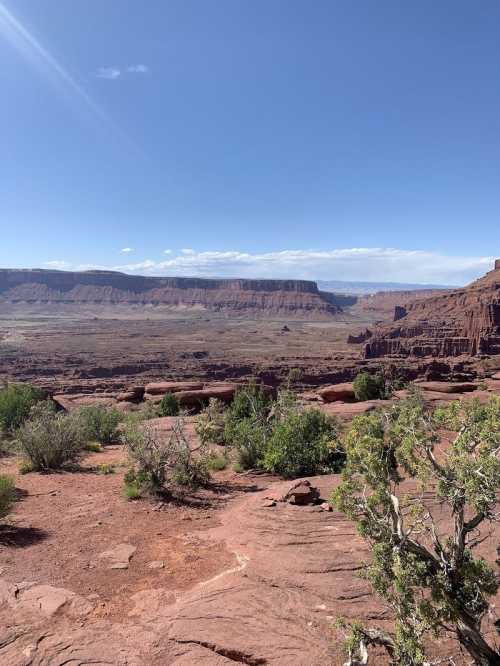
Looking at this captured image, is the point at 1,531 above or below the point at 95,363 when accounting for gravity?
above

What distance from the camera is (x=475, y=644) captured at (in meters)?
4.55

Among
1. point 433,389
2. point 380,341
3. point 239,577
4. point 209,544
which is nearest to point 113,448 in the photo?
point 209,544

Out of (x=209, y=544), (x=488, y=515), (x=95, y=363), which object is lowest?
(x=95, y=363)

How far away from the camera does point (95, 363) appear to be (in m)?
66.6

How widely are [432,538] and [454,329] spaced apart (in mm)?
75492

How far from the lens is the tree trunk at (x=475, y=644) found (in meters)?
4.45

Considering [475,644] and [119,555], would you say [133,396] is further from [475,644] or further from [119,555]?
[475,644]

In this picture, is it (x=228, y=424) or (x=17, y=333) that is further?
(x=17, y=333)

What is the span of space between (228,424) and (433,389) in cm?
2018

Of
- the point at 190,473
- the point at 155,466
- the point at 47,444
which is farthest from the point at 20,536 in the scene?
the point at 47,444

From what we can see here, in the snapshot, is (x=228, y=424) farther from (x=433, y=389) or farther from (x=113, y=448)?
(x=433, y=389)

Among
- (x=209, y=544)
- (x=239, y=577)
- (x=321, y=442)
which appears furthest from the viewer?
(x=321, y=442)

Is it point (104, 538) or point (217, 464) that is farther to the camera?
point (217, 464)

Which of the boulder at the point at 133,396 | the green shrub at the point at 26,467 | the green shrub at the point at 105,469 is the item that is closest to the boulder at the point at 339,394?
the boulder at the point at 133,396
